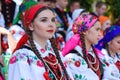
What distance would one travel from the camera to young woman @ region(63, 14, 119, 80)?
16.4ft

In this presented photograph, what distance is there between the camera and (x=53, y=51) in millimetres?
4594

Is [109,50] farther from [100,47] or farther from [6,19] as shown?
[6,19]

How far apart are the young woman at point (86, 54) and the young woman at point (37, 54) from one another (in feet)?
1.36

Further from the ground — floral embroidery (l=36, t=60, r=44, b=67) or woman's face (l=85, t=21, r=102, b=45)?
woman's face (l=85, t=21, r=102, b=45)

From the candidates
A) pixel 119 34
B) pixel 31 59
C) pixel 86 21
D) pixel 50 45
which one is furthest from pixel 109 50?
pixel 31 59

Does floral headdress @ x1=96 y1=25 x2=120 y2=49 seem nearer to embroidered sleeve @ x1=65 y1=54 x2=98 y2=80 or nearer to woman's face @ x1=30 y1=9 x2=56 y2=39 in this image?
embroidered sleeve @ x1=65 y1=54 x2=98 y2=80

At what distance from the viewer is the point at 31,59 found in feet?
14.0

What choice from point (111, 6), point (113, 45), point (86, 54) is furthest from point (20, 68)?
point (111, 6)

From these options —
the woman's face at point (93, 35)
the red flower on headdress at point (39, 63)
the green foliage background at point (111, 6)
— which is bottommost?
the green foliage background at point (111, 6)

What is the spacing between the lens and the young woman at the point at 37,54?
4211 mm

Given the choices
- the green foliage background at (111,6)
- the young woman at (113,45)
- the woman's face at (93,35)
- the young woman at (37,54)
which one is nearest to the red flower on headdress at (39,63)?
the young woman at (37,54)

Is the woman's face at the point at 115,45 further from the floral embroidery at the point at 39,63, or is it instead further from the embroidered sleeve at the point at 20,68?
the embroidered sleeve at the point at 20,68

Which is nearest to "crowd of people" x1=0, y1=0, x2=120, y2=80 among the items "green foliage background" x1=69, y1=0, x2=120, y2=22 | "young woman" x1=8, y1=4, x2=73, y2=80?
"young woman" x1=8, y1=4, x2=73, y2=80

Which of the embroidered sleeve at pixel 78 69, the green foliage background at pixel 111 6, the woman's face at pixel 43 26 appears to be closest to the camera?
the woman's face at pixel 43 26
